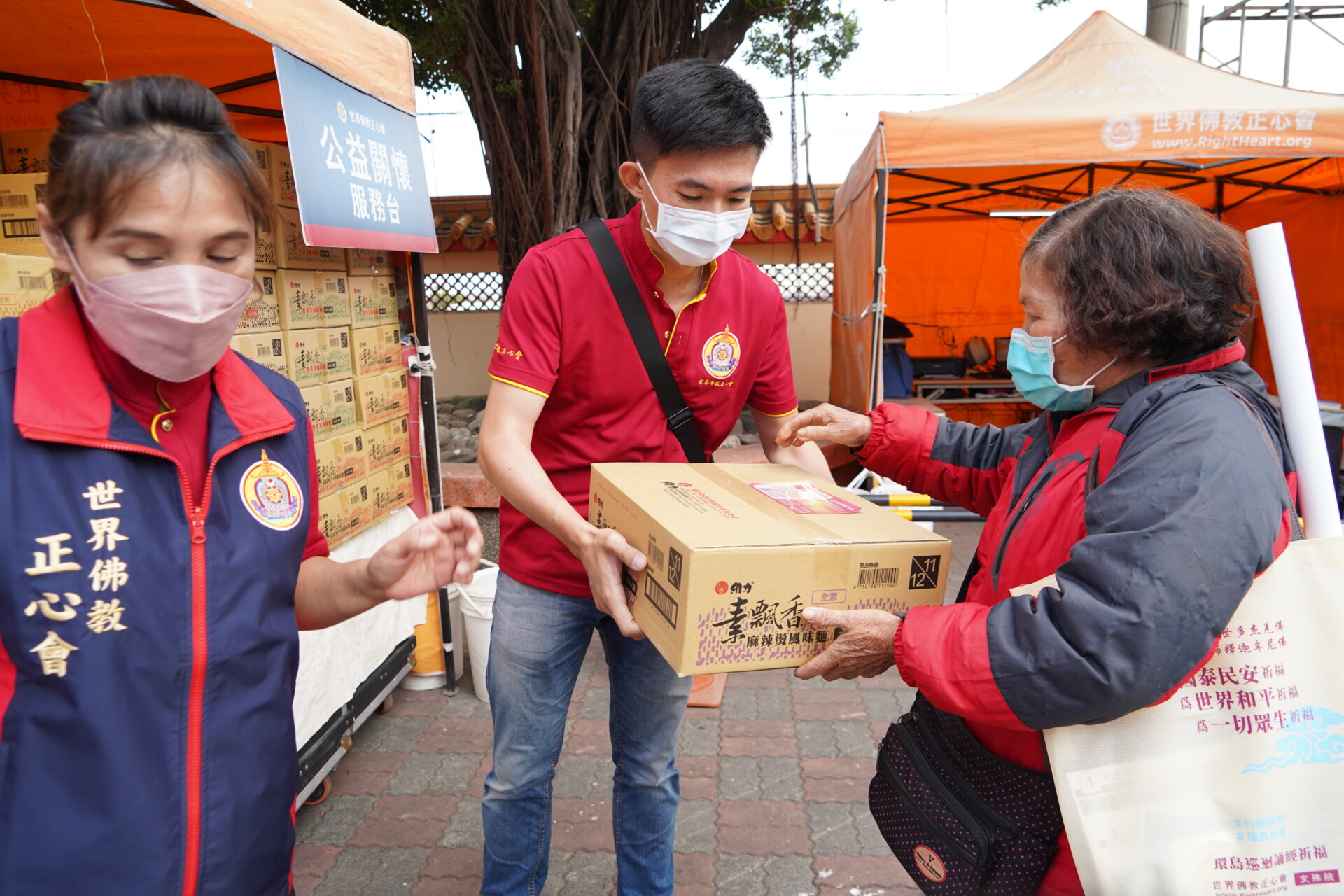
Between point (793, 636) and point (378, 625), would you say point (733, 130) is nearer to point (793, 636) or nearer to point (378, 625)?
point (793, 636)

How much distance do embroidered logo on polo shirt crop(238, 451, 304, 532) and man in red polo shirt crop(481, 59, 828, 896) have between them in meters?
0.52

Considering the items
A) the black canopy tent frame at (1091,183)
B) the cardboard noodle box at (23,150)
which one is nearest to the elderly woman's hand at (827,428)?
the cardboard noodle box at (23,150)

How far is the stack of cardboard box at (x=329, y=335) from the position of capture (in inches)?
97.6

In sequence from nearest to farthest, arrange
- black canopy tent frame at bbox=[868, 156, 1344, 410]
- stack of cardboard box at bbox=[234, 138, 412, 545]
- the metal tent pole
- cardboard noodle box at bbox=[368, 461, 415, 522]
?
stack of cardboard box at bbox=[234, 138, 412, 545] < cardboard noodle box at bbox=[368, 461, 415, 522] < the metal tent pole < black canopy tent frame at bbox=[868, 156, 1344, 410]

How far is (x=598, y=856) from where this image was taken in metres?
2.71

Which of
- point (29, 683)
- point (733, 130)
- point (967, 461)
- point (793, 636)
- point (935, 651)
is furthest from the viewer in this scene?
point (967, 461)

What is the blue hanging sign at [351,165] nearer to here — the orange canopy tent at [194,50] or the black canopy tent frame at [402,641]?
the orange canopy tent at [194,50]

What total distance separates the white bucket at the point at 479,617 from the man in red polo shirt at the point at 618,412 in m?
1.50

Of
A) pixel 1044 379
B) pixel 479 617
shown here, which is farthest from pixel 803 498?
pixel 479 617

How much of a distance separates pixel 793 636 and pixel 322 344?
2122 mm

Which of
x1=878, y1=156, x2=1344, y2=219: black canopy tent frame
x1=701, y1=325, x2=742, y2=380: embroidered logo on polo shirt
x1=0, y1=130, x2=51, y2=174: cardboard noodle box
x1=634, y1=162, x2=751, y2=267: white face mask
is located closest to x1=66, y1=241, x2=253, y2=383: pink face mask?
x1=634, y1=162, x2=751, y2=267: white face mask

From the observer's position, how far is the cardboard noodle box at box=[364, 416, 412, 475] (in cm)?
321

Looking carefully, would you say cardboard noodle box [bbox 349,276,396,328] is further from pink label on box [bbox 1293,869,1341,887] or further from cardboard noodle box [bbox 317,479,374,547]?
pink label on box [bbox 1293,869,1341,887]

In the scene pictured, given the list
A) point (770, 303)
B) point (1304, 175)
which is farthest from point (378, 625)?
point (1304, 175)
